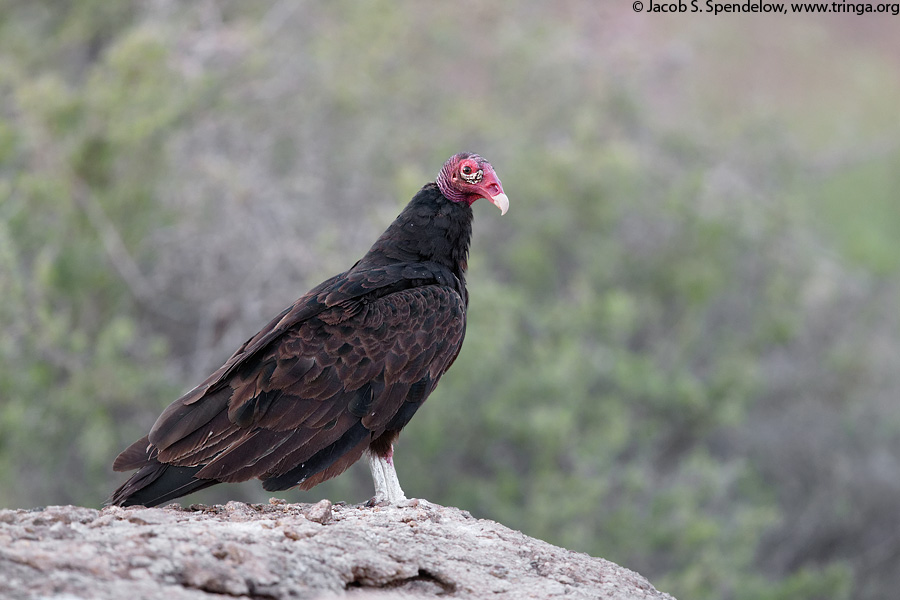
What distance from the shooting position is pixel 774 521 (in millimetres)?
10453

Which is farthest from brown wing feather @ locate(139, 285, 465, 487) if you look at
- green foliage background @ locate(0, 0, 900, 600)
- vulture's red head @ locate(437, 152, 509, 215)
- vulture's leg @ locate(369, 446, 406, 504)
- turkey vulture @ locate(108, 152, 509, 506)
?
green foliage background @ locate(0, 0, 900, 600)

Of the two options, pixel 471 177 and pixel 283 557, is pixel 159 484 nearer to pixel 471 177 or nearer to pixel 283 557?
pixel 283 557

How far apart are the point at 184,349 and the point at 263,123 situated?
302 cm

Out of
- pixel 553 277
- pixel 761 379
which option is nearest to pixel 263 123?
pixel 553 277

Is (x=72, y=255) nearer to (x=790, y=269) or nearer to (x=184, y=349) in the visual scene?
(x=184, y=349)

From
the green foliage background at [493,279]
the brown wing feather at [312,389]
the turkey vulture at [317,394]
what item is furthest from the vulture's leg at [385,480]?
the green foliage background at [493,279]

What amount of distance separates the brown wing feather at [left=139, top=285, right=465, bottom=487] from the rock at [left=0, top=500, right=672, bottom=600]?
0.27 meters

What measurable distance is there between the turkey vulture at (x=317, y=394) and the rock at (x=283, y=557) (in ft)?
0.81

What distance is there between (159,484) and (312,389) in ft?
2.31

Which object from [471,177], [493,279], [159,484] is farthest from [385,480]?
[493,279]

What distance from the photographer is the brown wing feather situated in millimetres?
4348

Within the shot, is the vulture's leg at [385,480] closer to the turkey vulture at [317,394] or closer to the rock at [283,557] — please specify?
the turkey vulture at [317,394]

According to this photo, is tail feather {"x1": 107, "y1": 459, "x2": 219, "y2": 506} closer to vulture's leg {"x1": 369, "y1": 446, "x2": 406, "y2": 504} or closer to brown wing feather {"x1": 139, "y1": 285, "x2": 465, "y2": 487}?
brown wing feather {"x1": 139, "y1": 285, "x2": 465, "y2": 487}

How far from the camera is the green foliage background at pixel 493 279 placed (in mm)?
9523
